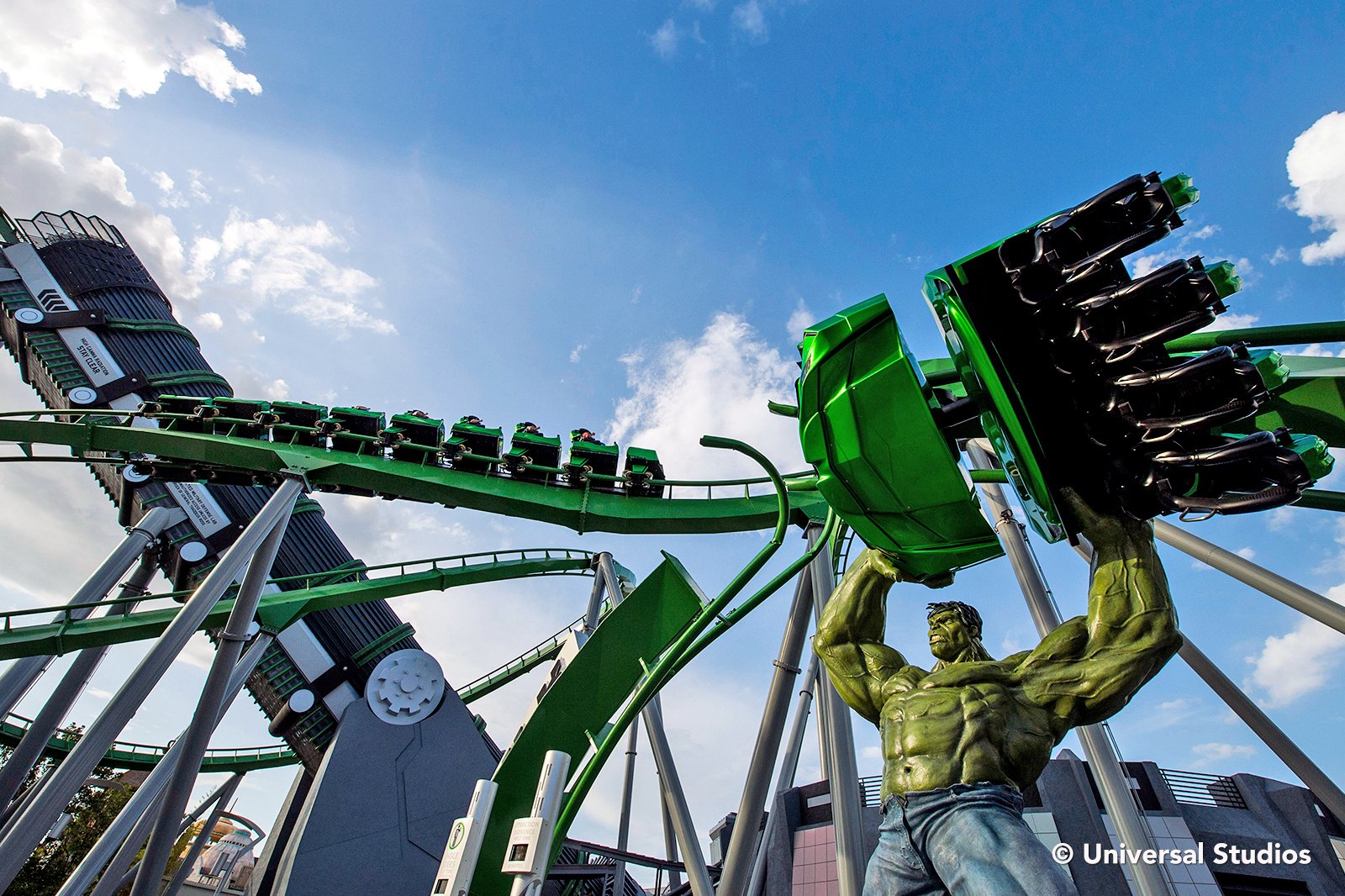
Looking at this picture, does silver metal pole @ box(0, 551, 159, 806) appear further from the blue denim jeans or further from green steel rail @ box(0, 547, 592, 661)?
the blue denim jeans

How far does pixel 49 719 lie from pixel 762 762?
32.5 ft

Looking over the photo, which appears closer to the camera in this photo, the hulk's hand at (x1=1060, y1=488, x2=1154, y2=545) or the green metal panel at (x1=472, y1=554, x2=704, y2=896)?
the hulk's hand at (x1=1060, y1=488, x2=1154, y2=545)

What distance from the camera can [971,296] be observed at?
300cm

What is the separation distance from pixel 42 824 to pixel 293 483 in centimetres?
444

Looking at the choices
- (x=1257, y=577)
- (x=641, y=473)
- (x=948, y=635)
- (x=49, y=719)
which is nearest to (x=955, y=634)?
(x=948, y=635)

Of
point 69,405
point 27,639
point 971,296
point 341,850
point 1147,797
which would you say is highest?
point 69,405

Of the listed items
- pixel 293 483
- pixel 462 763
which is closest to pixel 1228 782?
pixel 462 763

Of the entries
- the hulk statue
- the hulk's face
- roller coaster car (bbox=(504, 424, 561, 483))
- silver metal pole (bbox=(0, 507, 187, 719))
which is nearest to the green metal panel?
roller coaster car (bbox=(504, 424, 561, 483))

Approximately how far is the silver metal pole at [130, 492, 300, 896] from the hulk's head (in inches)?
318

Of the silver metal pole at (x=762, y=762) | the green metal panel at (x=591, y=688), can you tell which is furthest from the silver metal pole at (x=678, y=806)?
the silver metal pole at (x=762, y=762)

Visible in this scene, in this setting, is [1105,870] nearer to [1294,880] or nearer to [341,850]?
[1294,880]

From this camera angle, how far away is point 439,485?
35.6 ft

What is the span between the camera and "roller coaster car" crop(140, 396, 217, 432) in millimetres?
11547

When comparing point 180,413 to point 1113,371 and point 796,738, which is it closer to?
point 796,738
